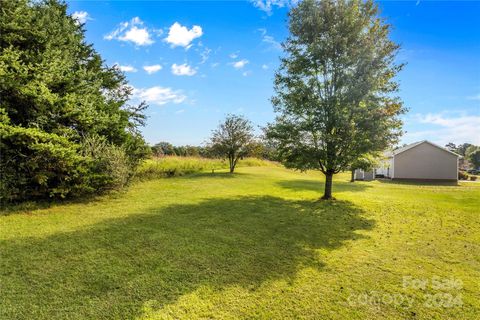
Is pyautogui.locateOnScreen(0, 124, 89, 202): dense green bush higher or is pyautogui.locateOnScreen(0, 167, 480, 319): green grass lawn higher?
pyautogui.locateOnScreen(0, 124, 89, 202): dense green bush

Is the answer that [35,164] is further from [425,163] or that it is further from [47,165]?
[425,163]

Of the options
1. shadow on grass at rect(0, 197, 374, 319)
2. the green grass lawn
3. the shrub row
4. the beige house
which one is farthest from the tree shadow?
the beige house

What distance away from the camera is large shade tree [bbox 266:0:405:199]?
972cm

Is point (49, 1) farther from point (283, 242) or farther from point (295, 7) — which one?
point (283, 242)

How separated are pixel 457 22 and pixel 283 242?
1358cm

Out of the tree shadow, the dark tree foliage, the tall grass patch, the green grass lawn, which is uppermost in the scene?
the dark tree foliage

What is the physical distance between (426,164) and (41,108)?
36.7 m

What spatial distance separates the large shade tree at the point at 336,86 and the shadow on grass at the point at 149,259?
361cm

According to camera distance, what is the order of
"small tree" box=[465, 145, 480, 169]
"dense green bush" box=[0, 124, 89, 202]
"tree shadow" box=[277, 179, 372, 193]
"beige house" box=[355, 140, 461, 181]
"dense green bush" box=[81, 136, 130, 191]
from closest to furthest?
"dense green bush" box=[0, 124, 89, 202], "dense green bush" box=[81, 136, 130, 191], "tree shadow" box=[277, 179, 372, 193], "beige house" box=[355, 140, 461, 181], "small tree" box=[465, 145, 480, 169]

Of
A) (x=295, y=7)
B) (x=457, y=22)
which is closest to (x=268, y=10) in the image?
(x=295, y=7)

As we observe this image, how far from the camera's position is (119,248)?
5.15 m

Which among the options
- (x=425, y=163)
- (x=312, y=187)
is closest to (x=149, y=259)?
(x=312, y=187)

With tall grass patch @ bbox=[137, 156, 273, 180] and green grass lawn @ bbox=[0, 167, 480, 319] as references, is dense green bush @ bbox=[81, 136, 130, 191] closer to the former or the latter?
green grass lawn @ bbox=[0, 167, 480, 319]

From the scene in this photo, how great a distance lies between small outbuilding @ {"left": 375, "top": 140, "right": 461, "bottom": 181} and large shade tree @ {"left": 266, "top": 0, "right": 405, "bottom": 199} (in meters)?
23.3
